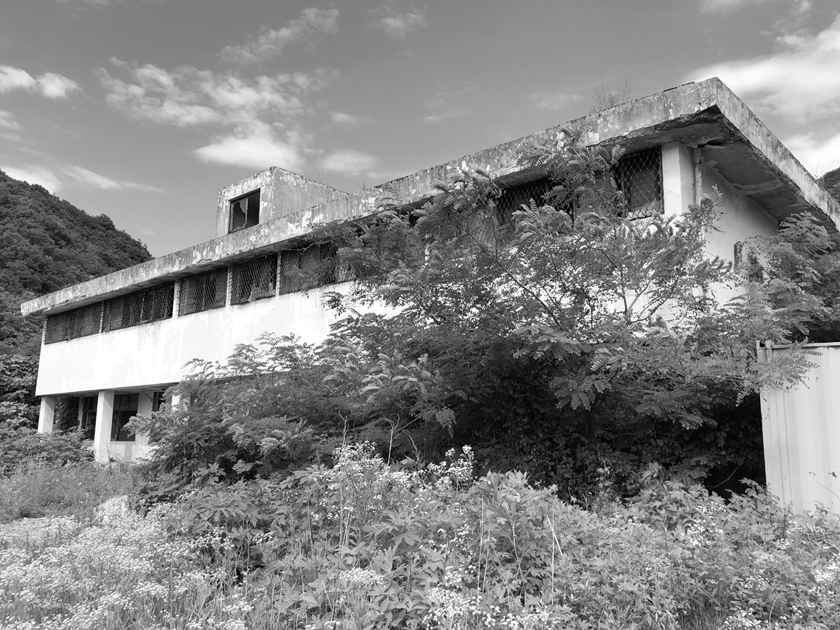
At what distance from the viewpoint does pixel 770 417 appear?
5.30 m

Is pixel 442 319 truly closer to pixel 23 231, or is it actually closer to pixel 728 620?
pixel 728 620

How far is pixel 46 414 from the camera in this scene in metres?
19.0

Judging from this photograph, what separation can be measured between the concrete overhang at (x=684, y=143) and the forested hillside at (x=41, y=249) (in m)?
18.1

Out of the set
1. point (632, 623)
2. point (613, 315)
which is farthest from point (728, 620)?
point (613, 315)

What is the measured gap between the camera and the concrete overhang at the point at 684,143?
22.0ft

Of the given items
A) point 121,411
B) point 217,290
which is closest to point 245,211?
point 217,290

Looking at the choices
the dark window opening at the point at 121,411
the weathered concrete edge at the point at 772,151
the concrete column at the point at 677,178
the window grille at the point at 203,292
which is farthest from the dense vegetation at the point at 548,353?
the dark window opening at the point at 121,411

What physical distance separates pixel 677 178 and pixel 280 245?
6672mm

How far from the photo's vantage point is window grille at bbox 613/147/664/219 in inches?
285

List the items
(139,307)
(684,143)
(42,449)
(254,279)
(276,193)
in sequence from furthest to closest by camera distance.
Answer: (42,449) → (139,307) → (276,193) → (254,279) → (684,143)

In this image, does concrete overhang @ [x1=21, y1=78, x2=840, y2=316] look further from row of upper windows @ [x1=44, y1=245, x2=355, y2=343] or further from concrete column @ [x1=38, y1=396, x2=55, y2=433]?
concrete column @ [x1=38, y1=396, x2=55, y2=433]

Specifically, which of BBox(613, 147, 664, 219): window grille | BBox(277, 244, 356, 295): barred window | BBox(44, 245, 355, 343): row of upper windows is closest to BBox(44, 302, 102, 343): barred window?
BBox(44, 245, 355, 343): row of upper windows

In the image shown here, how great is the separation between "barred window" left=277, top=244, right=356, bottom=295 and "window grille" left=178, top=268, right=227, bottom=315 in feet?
6.18

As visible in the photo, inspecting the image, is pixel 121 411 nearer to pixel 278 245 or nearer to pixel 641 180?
pixel 278 245
